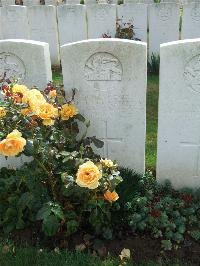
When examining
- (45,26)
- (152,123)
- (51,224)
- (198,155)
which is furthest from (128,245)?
(45,26)

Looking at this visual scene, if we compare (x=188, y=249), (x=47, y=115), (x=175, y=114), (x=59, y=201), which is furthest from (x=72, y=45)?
(x=188, y=249)

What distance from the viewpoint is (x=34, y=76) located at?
365 centimetres

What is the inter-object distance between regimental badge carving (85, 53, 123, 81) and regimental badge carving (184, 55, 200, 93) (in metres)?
0.53

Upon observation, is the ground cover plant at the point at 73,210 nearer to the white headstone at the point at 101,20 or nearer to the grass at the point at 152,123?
the grass at the point at 152,123

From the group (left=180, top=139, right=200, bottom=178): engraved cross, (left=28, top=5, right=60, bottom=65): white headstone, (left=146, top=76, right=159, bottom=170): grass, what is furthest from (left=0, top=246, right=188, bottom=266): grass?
(left=28, top=5, right=60, bottom=65): white headstone

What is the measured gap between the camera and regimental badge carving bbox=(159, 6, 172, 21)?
7.17 m

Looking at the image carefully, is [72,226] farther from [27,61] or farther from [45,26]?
[45,26]

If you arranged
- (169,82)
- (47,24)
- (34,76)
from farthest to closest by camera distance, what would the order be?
1. (47,24)
2. (34,76)
3. (169,82)

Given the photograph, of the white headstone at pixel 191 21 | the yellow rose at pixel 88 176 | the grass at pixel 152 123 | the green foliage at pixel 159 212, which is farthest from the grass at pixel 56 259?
the white headstone at pixel 191 21

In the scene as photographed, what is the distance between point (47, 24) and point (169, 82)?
16.2ft

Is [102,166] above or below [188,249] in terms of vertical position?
above

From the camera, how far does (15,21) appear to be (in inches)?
304

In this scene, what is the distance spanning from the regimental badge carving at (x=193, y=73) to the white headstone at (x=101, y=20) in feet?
14.0

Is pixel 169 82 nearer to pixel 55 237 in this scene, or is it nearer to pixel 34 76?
pixel 34 76
